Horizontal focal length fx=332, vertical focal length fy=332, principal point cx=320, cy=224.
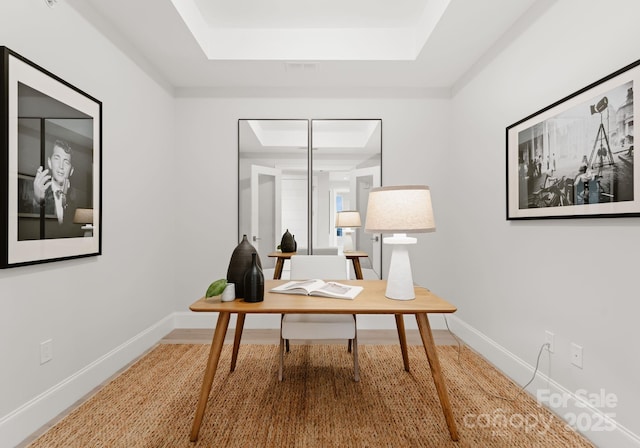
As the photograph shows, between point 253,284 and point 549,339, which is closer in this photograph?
point 253,284

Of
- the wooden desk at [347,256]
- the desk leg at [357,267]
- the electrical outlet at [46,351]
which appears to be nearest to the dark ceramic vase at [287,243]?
the wooden desk at [347,256]

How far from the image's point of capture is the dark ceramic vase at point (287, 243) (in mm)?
3494

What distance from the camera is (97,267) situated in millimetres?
2285

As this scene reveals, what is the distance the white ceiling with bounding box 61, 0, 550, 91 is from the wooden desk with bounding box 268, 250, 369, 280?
1750 millimetres

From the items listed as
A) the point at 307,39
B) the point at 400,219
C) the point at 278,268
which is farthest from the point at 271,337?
the point at 307,39

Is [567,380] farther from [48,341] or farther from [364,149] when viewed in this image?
[48,341]

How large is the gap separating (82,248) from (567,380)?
3.03 metres

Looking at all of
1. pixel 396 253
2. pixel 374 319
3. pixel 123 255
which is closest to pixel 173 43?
pixel 123 255

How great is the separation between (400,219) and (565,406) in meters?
1.44

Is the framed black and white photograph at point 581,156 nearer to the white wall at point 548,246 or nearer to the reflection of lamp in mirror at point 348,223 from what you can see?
the white wall at point 548,246

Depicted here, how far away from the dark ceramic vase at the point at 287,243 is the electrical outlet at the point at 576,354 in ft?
7.90

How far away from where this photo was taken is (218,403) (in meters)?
2.02

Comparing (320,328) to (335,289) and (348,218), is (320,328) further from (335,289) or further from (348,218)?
(348,218)

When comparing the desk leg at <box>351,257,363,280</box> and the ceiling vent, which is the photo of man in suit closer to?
the ceiling vent
